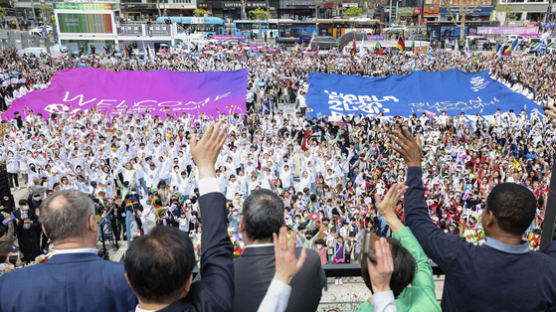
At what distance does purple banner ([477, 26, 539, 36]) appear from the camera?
146 feet

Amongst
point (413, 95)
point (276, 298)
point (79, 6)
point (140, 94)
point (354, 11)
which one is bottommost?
point (413, 95)

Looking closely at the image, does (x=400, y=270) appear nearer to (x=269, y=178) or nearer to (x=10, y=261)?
(x=10, y=261)

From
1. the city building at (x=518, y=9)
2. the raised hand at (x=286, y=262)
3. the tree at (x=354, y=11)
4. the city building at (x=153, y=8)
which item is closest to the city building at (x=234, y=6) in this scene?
the city building at (x=153, y=8)

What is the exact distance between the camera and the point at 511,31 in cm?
4528

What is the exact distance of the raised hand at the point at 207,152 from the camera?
1726 mm

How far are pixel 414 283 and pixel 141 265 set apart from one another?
1.09 metres

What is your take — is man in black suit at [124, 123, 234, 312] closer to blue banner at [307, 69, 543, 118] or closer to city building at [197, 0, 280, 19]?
blue banner at [307, 69, 543, 118]

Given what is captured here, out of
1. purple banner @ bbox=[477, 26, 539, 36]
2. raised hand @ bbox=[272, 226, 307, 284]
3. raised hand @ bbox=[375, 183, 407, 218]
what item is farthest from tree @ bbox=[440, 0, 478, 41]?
raised hand @ bbox=[272, 226, 307, 284]

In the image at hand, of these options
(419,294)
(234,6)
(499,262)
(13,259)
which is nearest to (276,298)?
(419,294)

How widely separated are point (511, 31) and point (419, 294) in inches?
2072

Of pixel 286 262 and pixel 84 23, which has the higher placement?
pixel 84 23

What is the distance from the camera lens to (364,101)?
17938 millimetres

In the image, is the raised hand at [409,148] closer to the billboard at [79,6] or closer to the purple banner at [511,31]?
the billboard at [79,6]

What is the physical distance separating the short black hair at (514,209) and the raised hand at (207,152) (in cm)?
122
